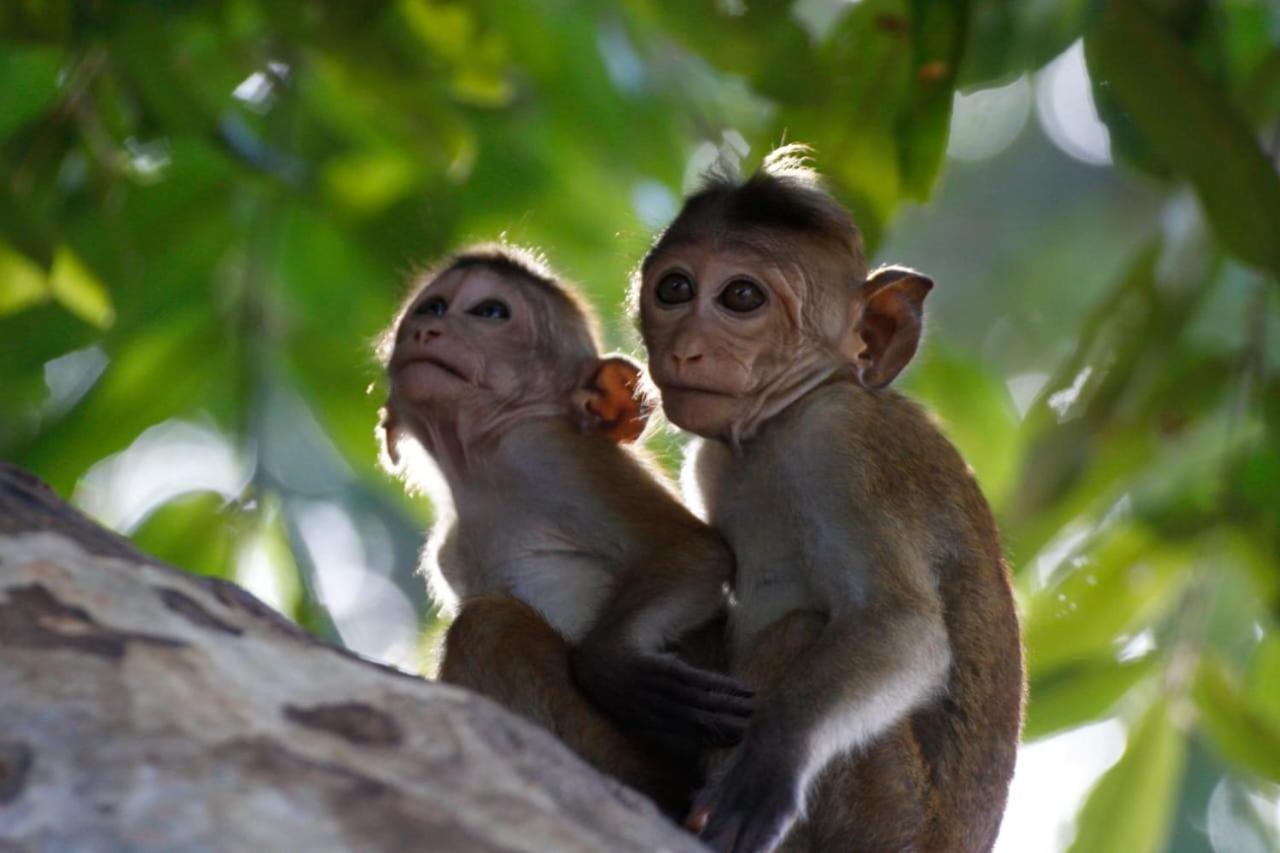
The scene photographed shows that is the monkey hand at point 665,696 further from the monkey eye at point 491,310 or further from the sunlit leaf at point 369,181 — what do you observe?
the sunlit leaf at point 369,181

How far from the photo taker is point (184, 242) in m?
6.43

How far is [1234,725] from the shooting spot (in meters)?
5.94

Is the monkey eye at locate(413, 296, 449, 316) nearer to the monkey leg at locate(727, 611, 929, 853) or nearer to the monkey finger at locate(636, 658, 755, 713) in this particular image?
the monkey finger at locate(636, 658, 755, 713)

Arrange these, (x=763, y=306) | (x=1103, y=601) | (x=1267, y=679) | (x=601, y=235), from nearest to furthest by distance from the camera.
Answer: (x=763, y=306), (x=1103, y=601), (x=1267, y=679), (x=601, y=235)

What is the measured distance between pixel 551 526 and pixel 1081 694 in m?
1.81

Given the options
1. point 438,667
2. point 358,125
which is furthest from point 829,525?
point 358,125

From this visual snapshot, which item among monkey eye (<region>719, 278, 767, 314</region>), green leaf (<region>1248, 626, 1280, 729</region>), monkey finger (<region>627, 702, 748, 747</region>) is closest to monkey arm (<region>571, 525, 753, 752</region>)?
monkey finger (<region>627, 702, 748, 747</region>)

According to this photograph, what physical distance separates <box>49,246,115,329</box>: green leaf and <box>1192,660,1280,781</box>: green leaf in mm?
3730

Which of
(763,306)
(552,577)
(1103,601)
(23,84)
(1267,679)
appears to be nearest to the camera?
(763,306)

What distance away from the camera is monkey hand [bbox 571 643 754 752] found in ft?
15.7

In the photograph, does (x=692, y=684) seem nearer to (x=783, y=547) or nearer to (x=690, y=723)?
(x=690, y=723)

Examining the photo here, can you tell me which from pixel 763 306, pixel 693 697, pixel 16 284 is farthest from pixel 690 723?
pixel 16 284

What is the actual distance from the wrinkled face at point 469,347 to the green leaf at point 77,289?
3.31 feet

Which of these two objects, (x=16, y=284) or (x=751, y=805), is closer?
(x=751, y=805)
